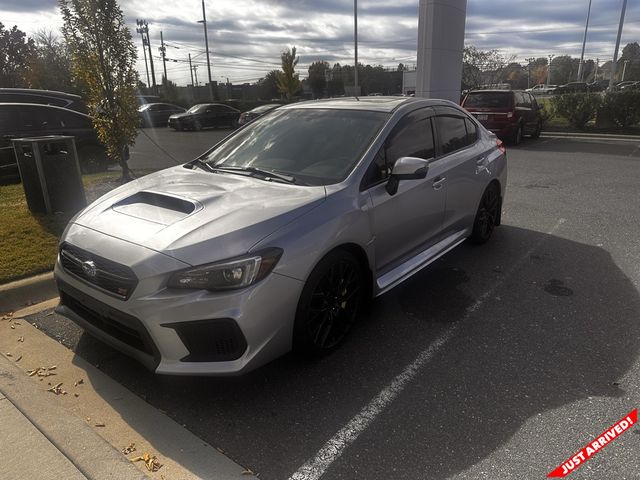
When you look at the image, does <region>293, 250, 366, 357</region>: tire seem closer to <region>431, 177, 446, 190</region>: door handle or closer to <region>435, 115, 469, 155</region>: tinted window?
<region>431, 177, 446, 190</region>: door handle

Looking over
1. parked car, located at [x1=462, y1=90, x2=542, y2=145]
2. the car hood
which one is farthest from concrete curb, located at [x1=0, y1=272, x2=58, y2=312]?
parked car, located at [x1=462, y1=90, x2=542, y2=145]

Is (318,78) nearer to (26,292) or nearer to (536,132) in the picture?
(536,132)

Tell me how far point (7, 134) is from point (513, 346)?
32.4ft

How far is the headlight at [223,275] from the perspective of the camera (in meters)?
2.46

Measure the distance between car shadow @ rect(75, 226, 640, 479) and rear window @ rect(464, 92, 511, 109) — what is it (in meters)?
11.3

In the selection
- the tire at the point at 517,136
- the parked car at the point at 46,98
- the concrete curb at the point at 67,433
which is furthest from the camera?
the tire at the point at 517,136

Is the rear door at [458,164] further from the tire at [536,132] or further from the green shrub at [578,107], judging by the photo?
the green shrub at [578,107]

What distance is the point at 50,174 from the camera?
5625 millimetres

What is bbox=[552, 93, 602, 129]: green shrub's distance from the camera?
58.2 ft

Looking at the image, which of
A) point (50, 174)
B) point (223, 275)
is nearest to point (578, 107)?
point (50, 174)

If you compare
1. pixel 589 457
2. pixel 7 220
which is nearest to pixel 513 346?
pixel 589 457

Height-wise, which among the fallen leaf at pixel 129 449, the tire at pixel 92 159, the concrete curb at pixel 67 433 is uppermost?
the tire at pixel 92 159

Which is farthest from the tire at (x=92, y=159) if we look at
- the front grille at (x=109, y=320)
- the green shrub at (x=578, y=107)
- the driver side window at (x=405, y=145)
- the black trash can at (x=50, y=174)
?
the green shrub at (x=578, y=107)

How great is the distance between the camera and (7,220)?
5.55 m
